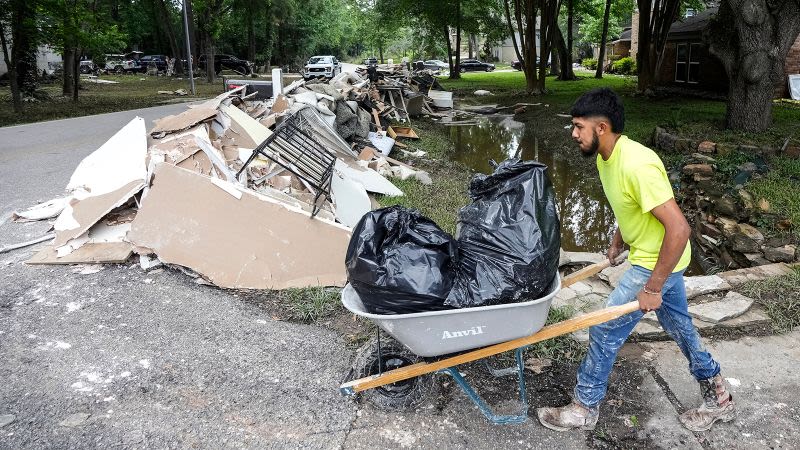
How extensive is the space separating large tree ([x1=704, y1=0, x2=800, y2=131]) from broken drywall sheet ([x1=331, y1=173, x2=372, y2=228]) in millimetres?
7851

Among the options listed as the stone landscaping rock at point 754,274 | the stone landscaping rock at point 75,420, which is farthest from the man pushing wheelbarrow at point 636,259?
the stone landscaping rock at point 75,420

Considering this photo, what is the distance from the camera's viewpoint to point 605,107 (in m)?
2.54

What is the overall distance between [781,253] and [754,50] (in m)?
5.92

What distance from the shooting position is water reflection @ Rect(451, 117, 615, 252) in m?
7.62

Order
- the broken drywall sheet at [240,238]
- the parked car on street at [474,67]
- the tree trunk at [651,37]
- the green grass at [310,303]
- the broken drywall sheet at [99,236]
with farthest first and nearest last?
the parked car on street at [474,67] < the tree trunk at [651,37] < the broken drywall sheet at [99,236] < the broken drywall sheet at [240,238] < the green grass at [310,303]

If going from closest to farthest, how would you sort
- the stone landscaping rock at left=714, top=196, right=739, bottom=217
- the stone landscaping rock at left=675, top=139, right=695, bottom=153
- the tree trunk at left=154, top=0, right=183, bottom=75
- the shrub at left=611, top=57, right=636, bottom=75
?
1. the stone landscaping rock at left=714, top=196, right=739, bottom=217
2. the stone landscaping rock at left=675, top=139, right=695, bottom=153
3. the tree trunk at left=154, top=0, right=183, bottom=75
4. the shrub at left=611, top=57, right=636, bottom=75

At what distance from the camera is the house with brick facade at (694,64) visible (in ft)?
56.7

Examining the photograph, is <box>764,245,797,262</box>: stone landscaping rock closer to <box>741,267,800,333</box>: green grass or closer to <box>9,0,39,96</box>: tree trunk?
<box>741,267,800,333</box>: green grass

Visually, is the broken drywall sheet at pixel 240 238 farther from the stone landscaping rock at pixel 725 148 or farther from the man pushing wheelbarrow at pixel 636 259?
the stone landscaping rock at pixel 725 148

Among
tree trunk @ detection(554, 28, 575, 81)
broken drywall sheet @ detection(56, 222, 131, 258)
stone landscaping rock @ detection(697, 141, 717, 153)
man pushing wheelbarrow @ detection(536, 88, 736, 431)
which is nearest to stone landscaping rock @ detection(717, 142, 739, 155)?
stone landscaping rock @ detection(697, 141, 717, 153)

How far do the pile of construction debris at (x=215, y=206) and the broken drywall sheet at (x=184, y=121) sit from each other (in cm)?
2

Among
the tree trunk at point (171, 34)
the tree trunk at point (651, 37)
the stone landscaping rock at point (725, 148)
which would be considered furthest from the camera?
the tree trunk at point (171, 34)

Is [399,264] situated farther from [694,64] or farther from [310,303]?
[694,64]

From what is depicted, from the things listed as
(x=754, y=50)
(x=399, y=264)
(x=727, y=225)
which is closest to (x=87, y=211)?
(x=399, y=264)
